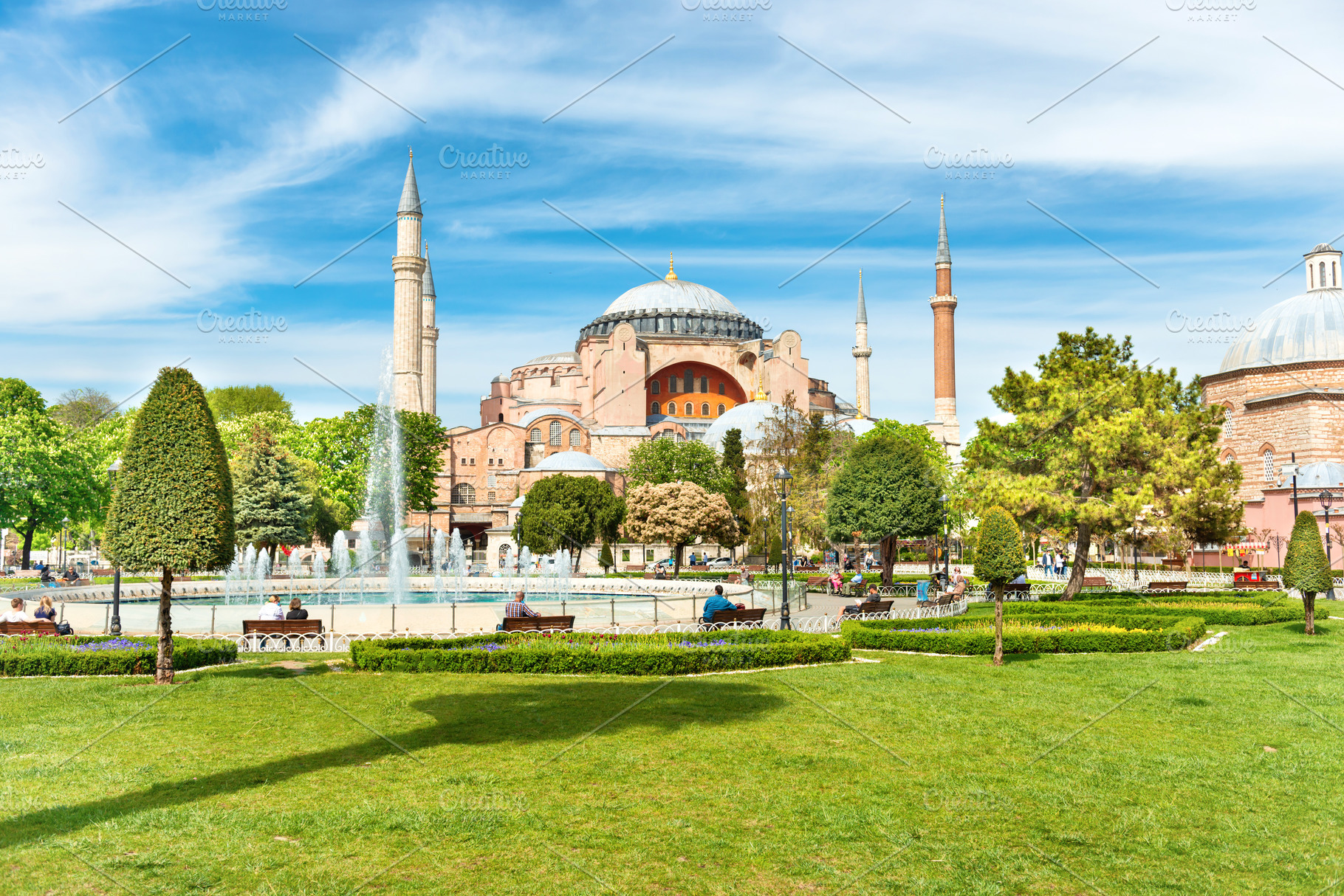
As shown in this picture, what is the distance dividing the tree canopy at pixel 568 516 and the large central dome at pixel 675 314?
28943 mm

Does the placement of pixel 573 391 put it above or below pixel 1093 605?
above

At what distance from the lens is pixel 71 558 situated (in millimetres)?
49094

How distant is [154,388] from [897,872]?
359 inches

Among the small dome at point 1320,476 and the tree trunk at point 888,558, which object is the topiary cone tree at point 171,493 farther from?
the small dome at point 1320,476

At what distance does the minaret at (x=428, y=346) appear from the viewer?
61.2m

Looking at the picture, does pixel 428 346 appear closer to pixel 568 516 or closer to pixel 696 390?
pixel 696 390

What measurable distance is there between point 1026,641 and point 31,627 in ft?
48.3

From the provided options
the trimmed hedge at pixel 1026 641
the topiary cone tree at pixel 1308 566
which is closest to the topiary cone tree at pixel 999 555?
the trimmed hedge at pixel 1026 641

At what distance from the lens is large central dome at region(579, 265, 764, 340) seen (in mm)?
71375

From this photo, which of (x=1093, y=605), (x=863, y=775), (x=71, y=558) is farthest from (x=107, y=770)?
(x=71, y=558)

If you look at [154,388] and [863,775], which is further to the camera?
[154,388]

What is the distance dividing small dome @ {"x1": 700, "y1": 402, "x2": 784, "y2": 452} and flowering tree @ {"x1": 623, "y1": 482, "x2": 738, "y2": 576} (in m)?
16.9

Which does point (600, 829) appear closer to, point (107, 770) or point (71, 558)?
point (107, 770)

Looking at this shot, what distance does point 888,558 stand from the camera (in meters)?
27.7
